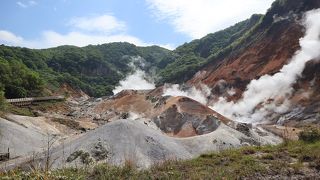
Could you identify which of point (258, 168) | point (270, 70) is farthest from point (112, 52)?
point (258, 168)

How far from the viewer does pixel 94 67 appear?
484 ft

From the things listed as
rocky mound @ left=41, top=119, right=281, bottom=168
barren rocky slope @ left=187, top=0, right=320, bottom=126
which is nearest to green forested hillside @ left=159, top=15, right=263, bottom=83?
barren rocky slope @ left=187, top=0, right=320, bottom=126

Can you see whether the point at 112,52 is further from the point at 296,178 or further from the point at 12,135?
the point at 296,178

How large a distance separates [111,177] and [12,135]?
20469 millimetres

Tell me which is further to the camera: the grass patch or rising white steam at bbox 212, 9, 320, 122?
rising white steam at bbox 212, 9, 320, 122

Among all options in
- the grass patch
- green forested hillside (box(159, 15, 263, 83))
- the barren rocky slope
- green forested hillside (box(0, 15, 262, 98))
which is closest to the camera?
the grass patch

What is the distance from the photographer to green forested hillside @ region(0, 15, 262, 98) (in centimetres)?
7288

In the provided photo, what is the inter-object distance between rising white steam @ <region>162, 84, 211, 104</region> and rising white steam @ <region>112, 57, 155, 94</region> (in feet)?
147

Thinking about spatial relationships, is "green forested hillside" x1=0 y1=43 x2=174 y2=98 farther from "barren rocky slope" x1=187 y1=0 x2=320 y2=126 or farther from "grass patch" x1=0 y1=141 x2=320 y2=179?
"grass patch" x1=0 y1=141 x2=320 y2=179

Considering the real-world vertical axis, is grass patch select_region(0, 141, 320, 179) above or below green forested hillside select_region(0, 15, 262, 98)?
below

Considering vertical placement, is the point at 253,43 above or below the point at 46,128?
above

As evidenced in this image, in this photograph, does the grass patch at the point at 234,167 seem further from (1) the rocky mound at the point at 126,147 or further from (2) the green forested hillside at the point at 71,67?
(2) the green forested hillside at the point at 71,67

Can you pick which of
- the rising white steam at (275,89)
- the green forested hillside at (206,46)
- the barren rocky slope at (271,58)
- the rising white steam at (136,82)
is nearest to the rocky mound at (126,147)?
the barren rocky slope at (271,58)

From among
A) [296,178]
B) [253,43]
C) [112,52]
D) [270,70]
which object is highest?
[112,52]
